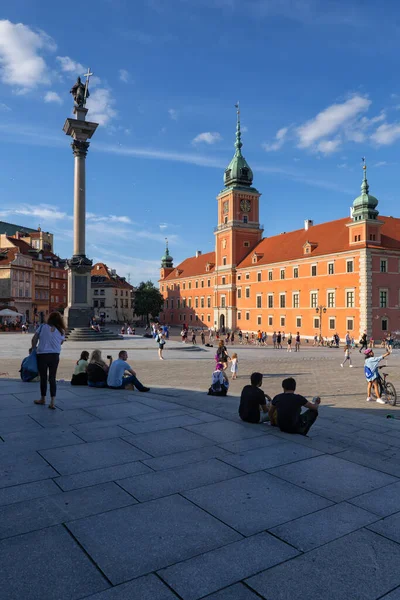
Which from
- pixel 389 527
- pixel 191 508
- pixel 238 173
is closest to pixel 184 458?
pixel 191 508

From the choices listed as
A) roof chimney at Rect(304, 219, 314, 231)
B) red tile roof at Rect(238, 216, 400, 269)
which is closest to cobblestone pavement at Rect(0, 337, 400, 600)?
red tile roof at Rect(238, 216, 400, 269)

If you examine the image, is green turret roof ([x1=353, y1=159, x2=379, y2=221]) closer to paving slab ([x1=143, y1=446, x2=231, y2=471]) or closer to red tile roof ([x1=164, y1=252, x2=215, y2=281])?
red tile roof ([x1=164, y1=252, x2=215, y2=281])

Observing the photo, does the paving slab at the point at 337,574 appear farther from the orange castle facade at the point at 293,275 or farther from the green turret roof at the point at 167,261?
the green turret roof at the point at 167,261

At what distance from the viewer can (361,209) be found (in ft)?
165

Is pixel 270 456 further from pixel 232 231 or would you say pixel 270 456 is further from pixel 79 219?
pixel 232 231

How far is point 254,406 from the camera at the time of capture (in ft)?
25.8

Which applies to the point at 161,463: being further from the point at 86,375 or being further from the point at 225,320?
the point at 225,320

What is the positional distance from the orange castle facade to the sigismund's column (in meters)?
29.4

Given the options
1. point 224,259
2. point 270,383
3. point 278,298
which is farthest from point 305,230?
point 270,383

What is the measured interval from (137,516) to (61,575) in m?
1.03

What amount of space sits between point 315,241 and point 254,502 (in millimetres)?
57457

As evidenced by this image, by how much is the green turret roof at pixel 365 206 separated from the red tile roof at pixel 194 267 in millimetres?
34785

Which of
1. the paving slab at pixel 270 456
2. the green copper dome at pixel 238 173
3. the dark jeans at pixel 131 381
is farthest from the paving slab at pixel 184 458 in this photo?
the green copper dome at pixel 238 173

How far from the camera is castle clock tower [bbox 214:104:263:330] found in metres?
73.2
